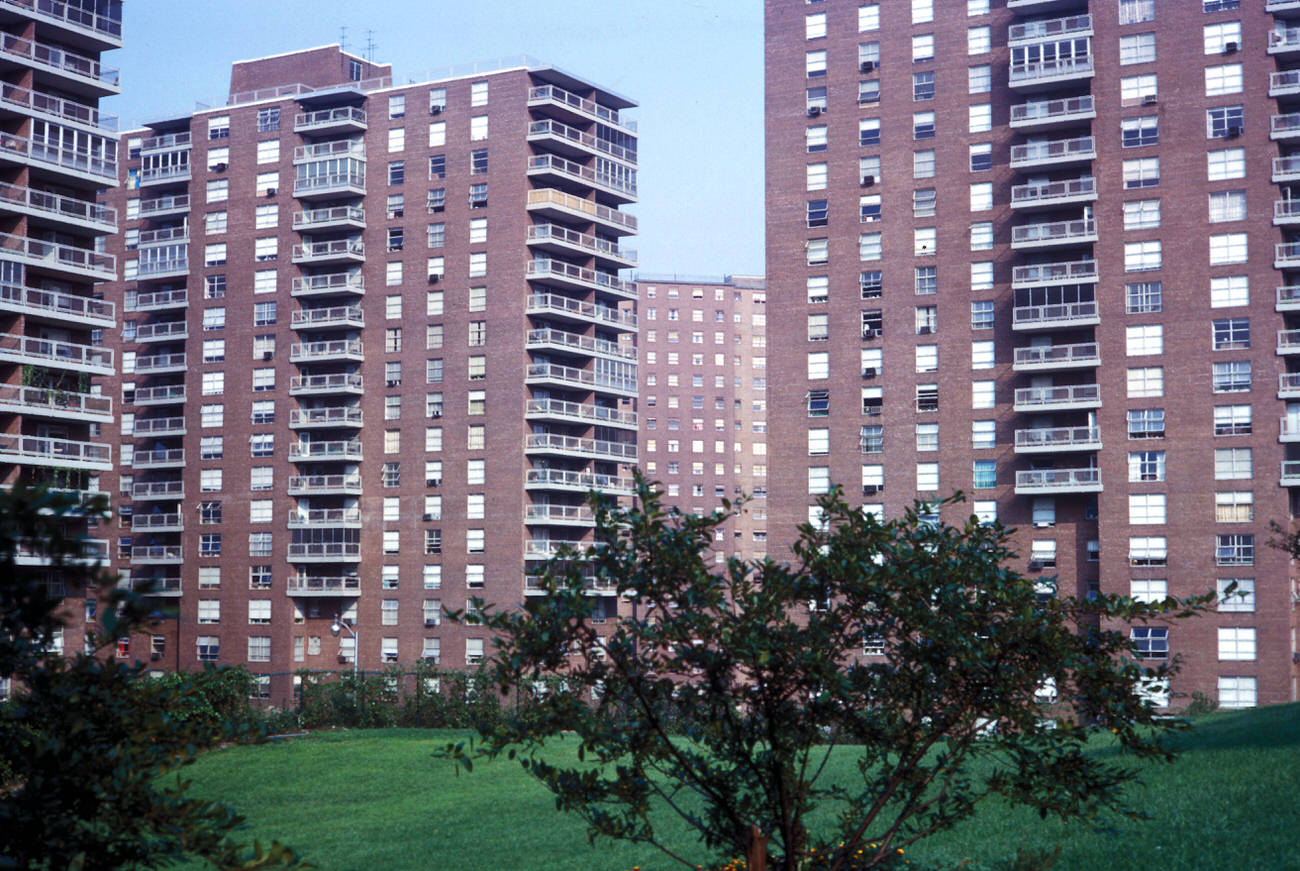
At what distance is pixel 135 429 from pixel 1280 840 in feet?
297

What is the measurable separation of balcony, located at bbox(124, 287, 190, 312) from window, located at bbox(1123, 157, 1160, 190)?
64.3m

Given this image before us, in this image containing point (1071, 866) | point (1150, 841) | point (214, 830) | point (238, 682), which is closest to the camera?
point (214, 830)

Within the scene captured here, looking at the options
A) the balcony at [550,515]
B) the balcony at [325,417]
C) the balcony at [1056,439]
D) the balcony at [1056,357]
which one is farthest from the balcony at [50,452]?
the balcony at [1056,357]

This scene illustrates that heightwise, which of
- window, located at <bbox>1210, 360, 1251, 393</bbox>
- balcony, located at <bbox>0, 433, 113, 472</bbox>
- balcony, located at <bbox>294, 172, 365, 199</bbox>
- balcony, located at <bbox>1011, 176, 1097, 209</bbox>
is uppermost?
balcony, located at <bbox>294, 172, 365, 199</bbox>

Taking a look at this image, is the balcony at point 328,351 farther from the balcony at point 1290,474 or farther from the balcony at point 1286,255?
the balcony at point 1290,474

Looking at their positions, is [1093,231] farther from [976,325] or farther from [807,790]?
[807,790]

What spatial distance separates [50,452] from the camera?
5431 centimetres

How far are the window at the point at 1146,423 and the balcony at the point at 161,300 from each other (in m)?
65.0

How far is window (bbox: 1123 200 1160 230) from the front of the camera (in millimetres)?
69750

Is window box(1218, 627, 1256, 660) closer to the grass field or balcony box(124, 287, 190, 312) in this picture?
the grass field

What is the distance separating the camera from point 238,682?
144 ft

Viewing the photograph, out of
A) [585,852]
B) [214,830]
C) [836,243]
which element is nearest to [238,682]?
[585,852]

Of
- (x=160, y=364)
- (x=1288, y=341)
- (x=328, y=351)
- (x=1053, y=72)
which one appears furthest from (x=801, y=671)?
(x=160, y=364)

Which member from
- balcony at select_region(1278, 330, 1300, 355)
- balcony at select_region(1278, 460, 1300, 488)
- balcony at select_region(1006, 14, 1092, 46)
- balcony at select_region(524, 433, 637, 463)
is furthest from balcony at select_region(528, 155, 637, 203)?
balcony at select_region(1278, 460, 1300, 488)
